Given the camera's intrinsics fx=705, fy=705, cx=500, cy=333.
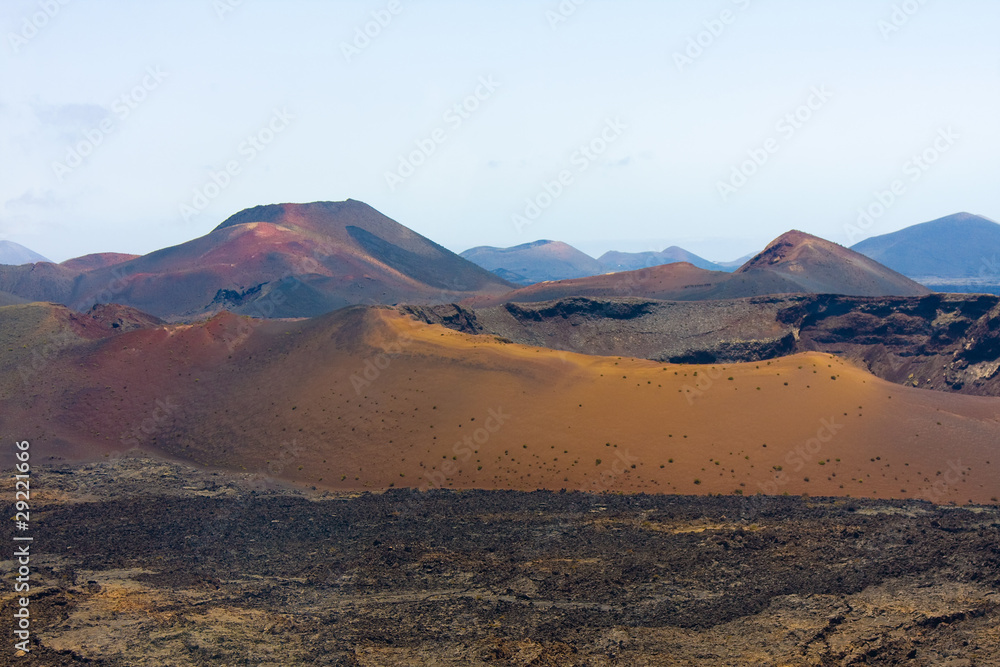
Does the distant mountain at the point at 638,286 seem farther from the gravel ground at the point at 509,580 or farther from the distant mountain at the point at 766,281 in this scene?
the gravel ground at the point at 509,580

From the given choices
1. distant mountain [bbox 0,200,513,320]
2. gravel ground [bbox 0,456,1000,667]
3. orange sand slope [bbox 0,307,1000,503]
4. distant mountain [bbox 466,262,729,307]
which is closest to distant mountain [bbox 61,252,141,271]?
distant mountain [bbox 0,200,513,320]

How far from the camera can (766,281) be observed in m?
76.4

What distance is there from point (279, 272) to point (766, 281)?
64.1 m

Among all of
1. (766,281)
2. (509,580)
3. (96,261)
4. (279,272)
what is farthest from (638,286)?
(96,261)

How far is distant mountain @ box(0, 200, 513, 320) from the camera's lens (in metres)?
89.3

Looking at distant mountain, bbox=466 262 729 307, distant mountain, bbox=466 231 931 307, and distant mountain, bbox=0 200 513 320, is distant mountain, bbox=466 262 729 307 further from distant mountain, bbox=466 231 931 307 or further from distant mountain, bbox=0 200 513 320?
distant mountain, bbox=0 200 513 320

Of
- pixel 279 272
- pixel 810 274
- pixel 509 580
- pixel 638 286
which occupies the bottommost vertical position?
pixel 509 580

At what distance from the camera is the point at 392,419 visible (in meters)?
29.7

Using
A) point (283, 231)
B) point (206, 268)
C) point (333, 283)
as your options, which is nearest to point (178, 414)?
point (333, 283)

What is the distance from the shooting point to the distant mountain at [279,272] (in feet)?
293

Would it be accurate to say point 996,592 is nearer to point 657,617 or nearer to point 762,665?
point 762,665

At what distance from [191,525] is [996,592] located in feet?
71.5

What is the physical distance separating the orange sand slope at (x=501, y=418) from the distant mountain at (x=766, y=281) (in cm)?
4282

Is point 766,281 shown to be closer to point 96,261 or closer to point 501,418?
point 501,418
